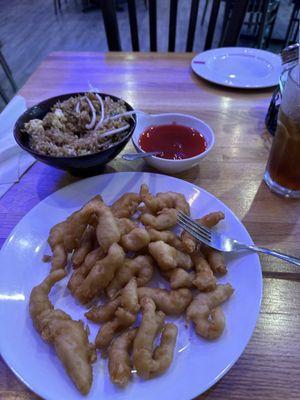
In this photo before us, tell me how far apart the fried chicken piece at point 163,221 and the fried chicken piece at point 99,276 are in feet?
0.47

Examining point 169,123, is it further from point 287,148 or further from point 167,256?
point 167,256

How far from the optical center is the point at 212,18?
1979 millimetres

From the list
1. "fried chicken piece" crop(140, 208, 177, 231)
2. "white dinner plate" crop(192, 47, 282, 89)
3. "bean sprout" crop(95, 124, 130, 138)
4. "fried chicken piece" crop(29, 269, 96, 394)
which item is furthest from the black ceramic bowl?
"white dinner plate" crop(192, 47, 282, 89)

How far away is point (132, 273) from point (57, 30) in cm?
580

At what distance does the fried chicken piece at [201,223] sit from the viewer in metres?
0.84

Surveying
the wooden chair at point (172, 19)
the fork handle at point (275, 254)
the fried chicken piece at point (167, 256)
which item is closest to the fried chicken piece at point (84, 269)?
the fried chicken piece at point (167, 256)

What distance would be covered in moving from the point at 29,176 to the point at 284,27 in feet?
18.1

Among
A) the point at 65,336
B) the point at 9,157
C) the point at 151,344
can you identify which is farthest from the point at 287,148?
the point at 9,157

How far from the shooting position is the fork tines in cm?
86

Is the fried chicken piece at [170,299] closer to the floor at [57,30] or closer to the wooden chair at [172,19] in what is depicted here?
the wooden chair at [172,19]

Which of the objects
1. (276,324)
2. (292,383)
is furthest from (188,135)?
(292,383)

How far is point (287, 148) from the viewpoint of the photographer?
39.3 inches

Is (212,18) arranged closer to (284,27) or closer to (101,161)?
(101,161)

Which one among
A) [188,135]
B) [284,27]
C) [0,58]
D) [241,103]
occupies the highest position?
[188,135]
